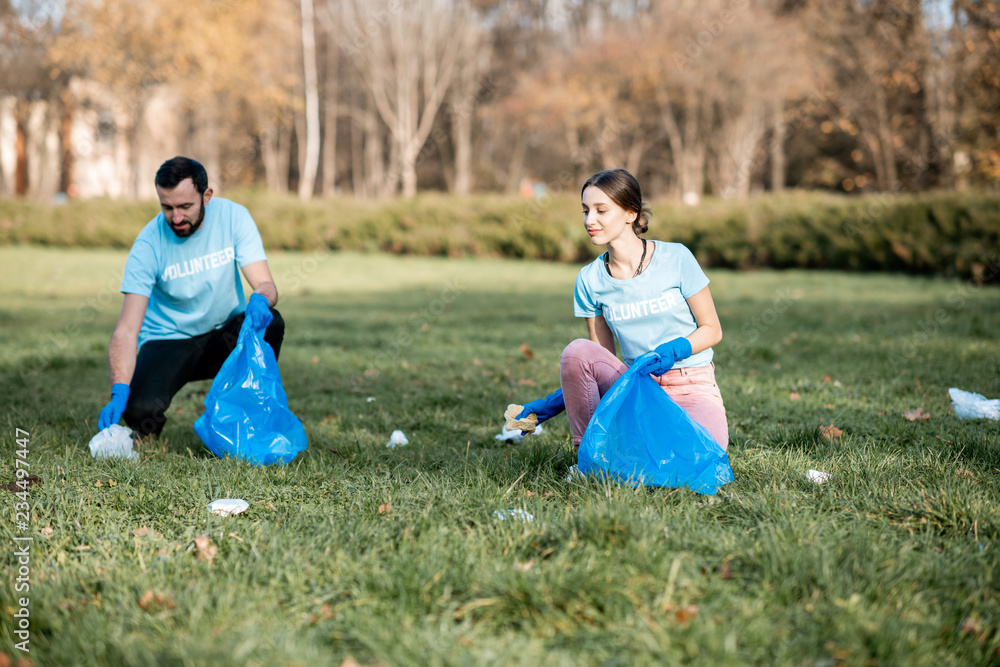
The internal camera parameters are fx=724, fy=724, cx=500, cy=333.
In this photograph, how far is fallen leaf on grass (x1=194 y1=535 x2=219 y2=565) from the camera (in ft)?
7.67

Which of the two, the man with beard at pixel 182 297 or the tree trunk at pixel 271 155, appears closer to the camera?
the man with beard at pixel 182 297

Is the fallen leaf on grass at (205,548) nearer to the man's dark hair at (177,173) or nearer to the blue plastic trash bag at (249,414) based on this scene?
the blue plastic trash bag at (249,414)

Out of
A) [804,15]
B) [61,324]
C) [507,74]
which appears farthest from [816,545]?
[507,74]

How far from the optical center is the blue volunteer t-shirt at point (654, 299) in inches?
120

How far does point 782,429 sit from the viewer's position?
3678 millimetres

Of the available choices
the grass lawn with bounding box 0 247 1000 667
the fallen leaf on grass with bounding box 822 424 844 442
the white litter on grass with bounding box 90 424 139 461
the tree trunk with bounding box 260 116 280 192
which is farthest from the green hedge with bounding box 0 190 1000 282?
the tree trunk with bounding box 260 116 280 192

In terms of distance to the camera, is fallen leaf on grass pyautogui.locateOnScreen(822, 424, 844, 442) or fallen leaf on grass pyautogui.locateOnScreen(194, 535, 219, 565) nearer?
fallen leaf on grass pyautogui.locateOnScreen(194, 535, 219, 565)

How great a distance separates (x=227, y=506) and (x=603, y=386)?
1.55 m

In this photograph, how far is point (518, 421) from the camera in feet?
10.0

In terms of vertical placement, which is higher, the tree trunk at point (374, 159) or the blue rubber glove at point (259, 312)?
the tree trunk at point (374, 159)

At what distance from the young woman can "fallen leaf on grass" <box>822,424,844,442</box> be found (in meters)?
0.77

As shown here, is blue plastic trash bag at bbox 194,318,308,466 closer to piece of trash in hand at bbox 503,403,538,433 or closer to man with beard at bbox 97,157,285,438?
man with beard at bbox 97,157,285,438

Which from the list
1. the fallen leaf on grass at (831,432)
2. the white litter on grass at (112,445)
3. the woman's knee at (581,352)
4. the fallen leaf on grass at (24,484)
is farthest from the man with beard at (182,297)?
the fallen leaf on grass at (831,432)

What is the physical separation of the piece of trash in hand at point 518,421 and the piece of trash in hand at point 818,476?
3.68 feet
